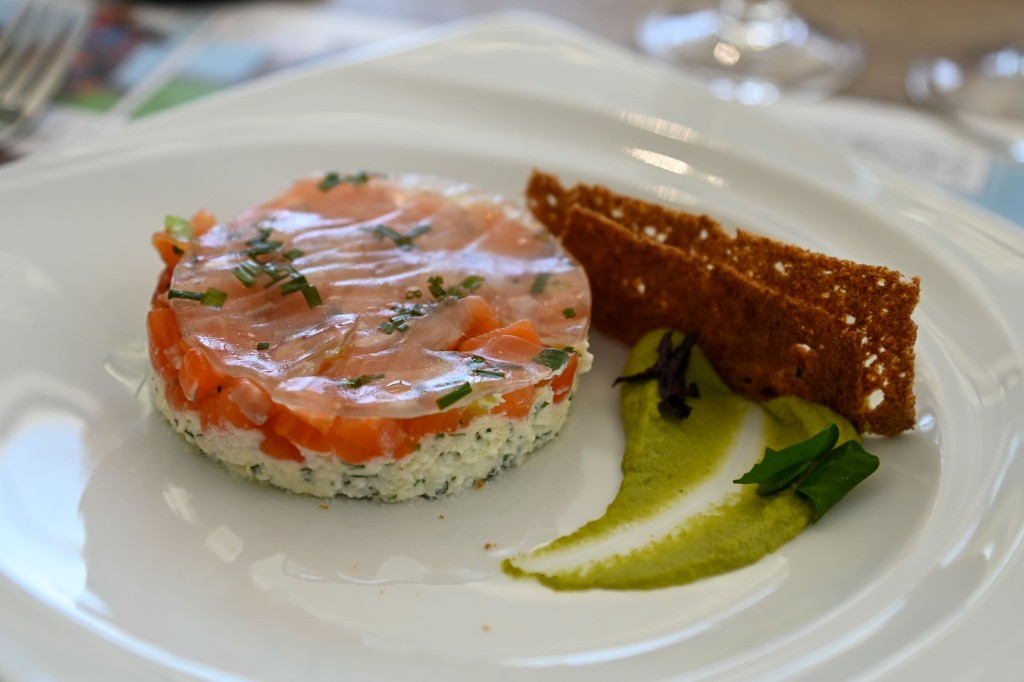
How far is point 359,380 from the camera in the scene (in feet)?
8.56

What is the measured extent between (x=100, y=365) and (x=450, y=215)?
1.16 metres

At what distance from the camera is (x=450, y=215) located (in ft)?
11.0

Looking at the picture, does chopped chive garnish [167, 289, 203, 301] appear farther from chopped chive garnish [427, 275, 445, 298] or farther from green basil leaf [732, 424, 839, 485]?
green basil leaf [732, 424, 839, 485]

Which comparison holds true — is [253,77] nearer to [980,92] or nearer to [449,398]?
[449,398]

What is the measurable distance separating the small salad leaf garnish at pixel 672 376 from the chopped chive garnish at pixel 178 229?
1.37 meters

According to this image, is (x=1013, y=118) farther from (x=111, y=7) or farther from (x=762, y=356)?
(x=111, y=7)

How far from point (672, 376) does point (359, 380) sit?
37.7 inches

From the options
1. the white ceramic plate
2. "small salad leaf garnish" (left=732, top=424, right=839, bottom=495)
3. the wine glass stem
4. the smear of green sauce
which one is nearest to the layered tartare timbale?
the white ceramic plate

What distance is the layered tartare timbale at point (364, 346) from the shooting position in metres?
2.60

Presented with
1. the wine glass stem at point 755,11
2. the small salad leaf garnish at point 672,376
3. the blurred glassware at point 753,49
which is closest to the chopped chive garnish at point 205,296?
the small salad leaf garnish at point 672,376

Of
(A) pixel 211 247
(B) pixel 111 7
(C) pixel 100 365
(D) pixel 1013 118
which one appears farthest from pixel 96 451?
(D) pixel 1013 118

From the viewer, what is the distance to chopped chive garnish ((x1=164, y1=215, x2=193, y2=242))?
3152 mm

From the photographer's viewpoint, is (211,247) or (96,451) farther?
(211,247)

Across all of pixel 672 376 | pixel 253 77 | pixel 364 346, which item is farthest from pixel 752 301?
pixel 253 77
